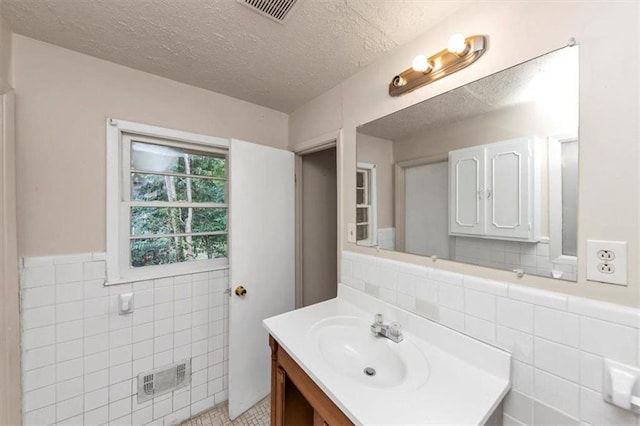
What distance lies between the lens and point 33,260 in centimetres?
120

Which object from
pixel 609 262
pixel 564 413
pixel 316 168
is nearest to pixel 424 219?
pixel 609 262

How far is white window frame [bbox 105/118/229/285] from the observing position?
137 cm

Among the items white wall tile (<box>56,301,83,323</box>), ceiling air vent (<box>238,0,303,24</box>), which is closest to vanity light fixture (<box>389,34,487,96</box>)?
ceiling air vent (<box>238,0,303,24</box>)

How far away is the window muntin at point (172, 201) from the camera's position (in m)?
1.50

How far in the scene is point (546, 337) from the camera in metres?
0.76

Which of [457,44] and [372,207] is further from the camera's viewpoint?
[372,207]

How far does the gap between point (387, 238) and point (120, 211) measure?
1587 millimetres

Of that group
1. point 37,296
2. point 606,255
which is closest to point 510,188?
point 606,255

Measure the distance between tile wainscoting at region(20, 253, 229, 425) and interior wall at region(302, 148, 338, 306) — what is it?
0.79m

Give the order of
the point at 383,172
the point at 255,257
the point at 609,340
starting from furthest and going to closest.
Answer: the point at 255,257, the point at 383,172, the point at 609,340

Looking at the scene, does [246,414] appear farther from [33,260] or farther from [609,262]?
[609,262]

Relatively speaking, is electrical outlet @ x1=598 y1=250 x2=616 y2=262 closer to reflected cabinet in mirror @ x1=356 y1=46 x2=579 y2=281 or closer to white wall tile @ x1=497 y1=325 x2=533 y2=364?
reflected cabinet in mirror @ x1=356 y1=46 x2=579 y2=281

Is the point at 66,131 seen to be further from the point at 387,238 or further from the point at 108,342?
the point at 387,238

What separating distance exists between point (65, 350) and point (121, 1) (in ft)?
5.63
